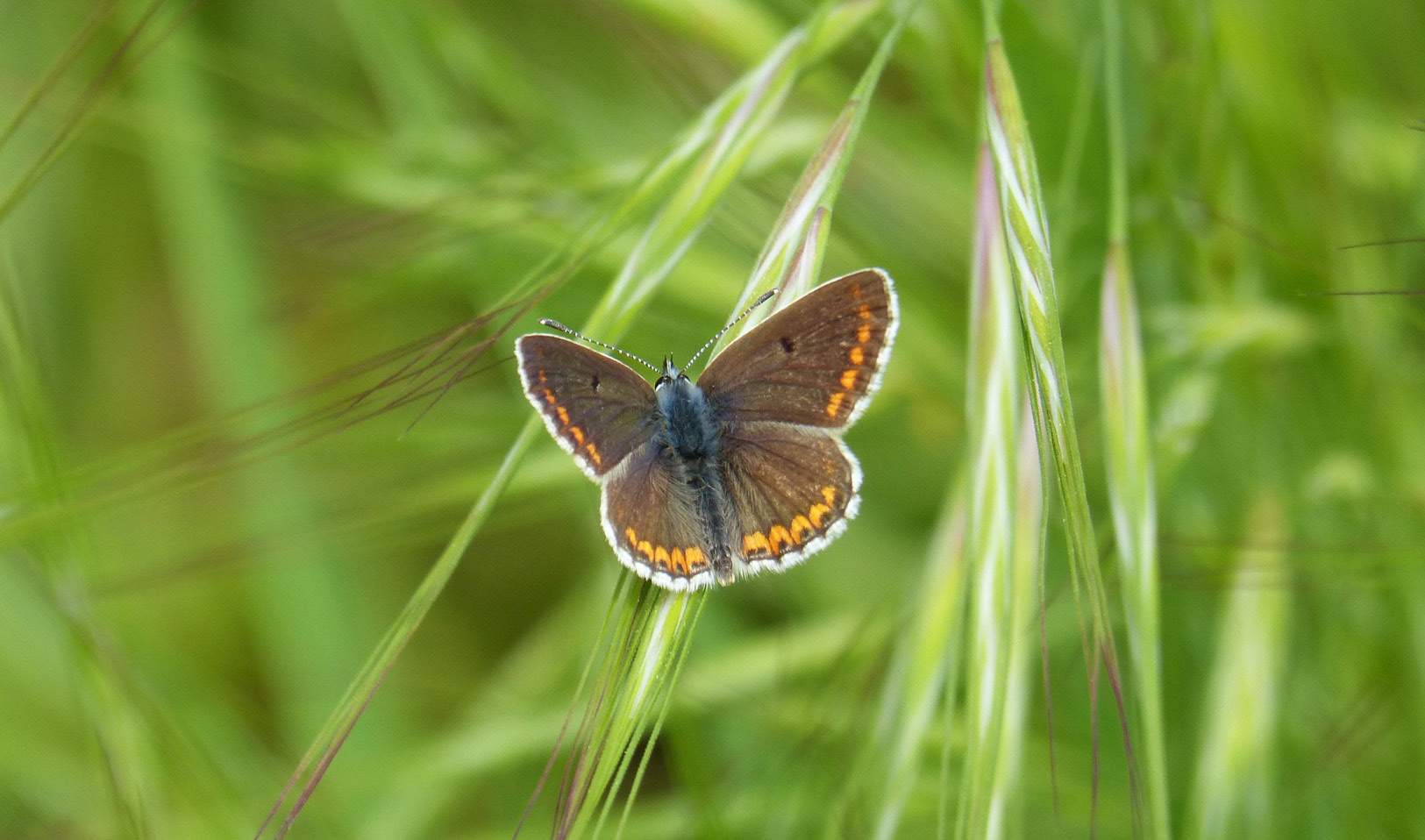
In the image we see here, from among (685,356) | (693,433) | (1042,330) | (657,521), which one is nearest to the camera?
(1042,330)

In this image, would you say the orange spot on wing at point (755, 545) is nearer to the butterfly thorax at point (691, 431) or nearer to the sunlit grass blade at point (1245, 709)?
the butterfly thorax at point (691, 431)

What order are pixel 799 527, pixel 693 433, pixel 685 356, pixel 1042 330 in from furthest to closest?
pixel 685 356
pixel 693 433
pixel 799 527
pixel 1042 330

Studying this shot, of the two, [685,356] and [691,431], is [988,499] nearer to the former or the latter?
[691,431]

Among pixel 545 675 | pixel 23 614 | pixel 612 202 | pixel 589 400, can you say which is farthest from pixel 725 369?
pixel 23 614

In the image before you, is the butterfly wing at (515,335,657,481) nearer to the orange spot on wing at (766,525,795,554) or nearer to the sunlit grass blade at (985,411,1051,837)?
the orange spot on wing at (766,525,795,554)

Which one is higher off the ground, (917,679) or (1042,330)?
(1042,330)

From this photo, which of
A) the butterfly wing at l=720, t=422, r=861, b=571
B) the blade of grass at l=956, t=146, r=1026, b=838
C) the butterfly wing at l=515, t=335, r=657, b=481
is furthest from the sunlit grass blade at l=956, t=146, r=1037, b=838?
the butterfly wing at l=515, t=335, r=657, b=481

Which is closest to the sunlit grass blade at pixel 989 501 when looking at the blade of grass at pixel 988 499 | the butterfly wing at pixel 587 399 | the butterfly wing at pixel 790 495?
the blade of grass at pixel 988 499

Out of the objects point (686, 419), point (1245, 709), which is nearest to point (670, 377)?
point (686, 419)
